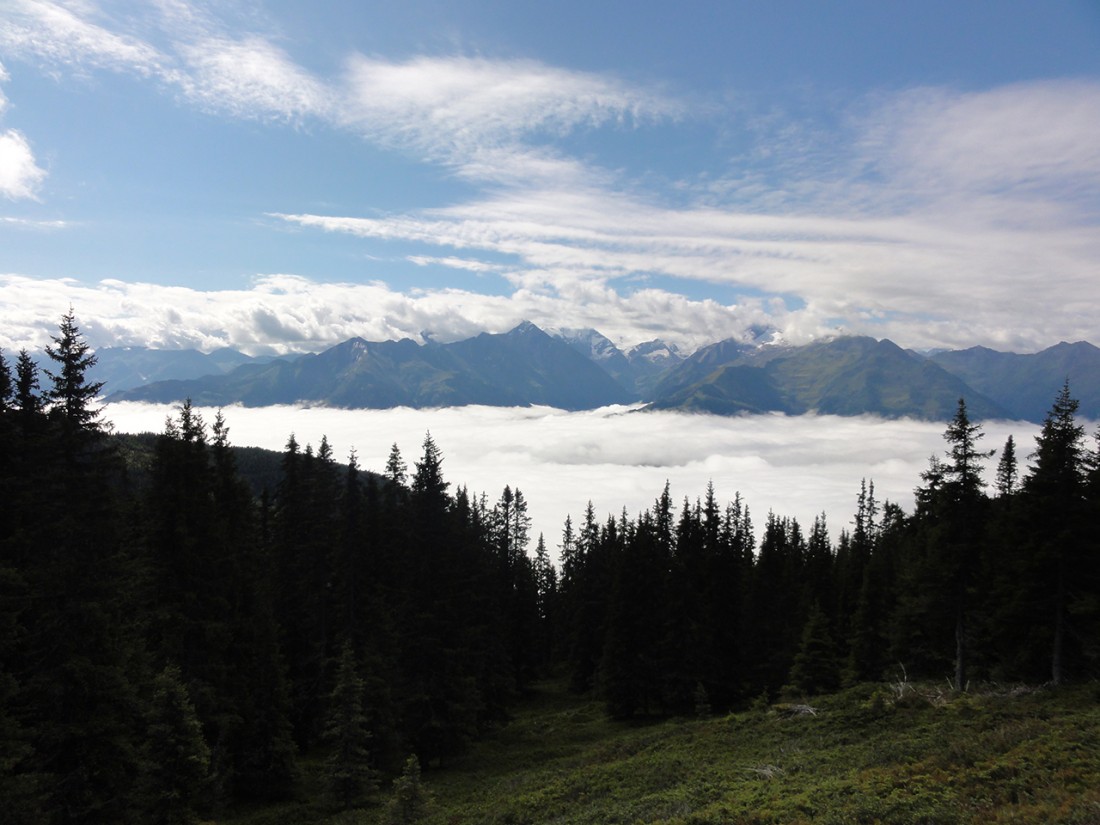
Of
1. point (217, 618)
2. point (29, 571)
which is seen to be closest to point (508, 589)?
point (217, 618)

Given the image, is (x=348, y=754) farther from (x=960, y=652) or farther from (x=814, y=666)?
(x=814, y=666)

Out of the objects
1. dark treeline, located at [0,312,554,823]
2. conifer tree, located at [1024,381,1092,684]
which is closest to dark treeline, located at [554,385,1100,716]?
conifer tree, located at [1024,381,1092,684]

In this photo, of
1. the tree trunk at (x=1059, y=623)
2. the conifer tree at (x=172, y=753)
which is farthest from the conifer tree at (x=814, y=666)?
the conifer tree at (x=172, y=753)

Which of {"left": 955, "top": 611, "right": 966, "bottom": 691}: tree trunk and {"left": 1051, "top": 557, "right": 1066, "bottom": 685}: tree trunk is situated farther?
{"left": 955, "top": 611, "right": 966, "bottom": 691}: tree trunk

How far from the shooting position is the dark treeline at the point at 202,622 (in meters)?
17.1

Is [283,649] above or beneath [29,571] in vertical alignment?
beneath

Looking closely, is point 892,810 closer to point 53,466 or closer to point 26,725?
point 26,725

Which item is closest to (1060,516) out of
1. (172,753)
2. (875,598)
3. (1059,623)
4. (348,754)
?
(1059,623)

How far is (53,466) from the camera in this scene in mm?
18391

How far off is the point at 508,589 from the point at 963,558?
→ 46317 mm

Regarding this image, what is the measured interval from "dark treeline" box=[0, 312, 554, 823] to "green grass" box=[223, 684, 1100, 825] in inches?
146

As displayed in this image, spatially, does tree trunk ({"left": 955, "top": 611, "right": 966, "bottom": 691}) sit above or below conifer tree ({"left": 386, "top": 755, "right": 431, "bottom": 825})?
above

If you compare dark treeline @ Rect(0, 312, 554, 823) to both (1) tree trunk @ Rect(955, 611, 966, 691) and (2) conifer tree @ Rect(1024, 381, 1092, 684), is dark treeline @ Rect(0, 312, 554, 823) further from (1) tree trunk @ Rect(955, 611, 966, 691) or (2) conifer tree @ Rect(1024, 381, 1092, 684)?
(2) conifer tree @ Rect(1024, 381, 1092, 684)

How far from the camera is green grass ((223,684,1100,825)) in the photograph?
562 inches
